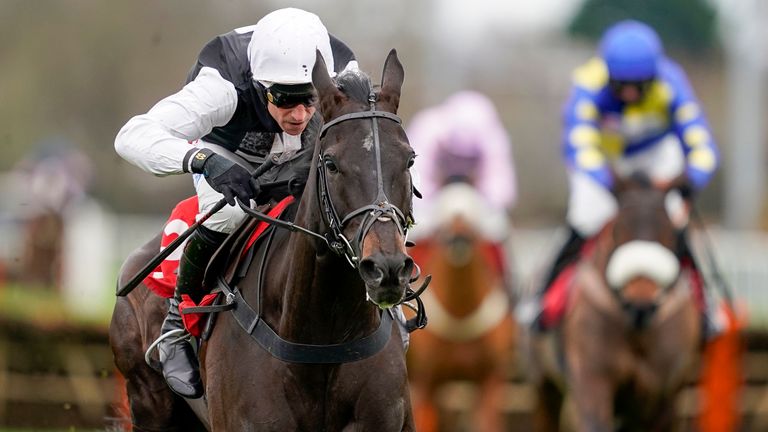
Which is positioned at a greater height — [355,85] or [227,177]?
[355,85]

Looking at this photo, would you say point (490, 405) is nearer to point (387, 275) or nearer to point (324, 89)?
point (324, 89)

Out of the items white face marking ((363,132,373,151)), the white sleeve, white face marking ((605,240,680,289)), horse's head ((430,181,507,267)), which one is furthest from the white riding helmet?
horse's head ((430,181,507,267))

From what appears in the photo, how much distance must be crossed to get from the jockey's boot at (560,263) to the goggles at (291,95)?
5116 mm

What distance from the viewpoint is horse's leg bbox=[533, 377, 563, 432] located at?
10.5 meters

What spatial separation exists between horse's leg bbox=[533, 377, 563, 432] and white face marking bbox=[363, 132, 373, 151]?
20.8 ft

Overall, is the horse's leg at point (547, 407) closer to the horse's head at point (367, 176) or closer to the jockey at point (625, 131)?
the jockey at point (625, 131)

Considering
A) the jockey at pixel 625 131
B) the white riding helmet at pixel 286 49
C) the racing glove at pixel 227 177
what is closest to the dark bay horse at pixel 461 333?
the jockey at pixel 625 131

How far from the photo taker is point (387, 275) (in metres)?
4.15

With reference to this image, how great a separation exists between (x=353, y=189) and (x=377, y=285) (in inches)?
14.0

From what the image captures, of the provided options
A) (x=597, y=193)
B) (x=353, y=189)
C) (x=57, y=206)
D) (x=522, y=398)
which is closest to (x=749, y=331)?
(x=522, y=398)

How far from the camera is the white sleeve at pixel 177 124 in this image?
16.4ft

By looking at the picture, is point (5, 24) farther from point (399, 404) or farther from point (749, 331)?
point (399, 404)

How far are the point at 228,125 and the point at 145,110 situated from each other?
23006mm

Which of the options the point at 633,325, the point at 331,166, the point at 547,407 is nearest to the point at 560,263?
the point at 547,407
